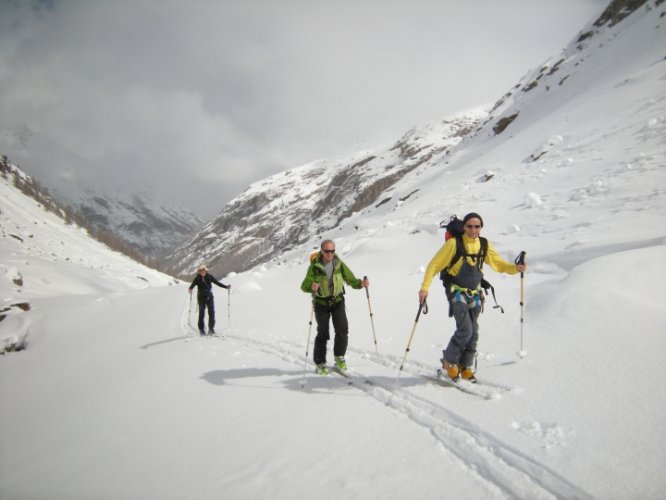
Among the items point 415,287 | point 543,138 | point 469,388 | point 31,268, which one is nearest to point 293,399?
point 469,388

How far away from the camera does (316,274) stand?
269 inches

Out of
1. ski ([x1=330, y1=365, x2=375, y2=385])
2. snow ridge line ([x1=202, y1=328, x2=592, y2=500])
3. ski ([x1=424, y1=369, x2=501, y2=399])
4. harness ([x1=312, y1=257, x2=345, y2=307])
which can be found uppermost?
harness ([x1=312, y1=257, x2=345, y2=307])

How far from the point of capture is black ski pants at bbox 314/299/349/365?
22.4ft

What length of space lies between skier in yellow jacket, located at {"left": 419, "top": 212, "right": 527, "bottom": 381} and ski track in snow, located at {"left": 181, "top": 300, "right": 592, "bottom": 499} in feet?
1.85

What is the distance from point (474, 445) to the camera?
11.9 ft

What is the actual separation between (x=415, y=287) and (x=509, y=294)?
4.83 meters

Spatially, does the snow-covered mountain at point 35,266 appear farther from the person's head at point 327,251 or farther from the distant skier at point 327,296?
the person's head at point 327,251

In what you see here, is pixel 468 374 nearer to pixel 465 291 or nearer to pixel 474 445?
pixel 465 291

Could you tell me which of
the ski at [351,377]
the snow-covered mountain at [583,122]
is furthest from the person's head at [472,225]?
the snow-covered mountain at [583,122]

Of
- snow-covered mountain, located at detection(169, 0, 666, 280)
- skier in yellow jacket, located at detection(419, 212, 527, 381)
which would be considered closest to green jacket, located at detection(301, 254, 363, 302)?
skier in yellow jacket, located at detection(419, 212, 527, 381)

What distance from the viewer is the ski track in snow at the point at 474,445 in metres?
2.95

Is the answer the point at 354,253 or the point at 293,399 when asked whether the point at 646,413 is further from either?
the point at 354,253

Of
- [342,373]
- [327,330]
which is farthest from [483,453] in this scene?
[327,330]

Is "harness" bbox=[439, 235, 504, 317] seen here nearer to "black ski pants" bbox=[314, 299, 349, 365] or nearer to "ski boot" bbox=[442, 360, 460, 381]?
"ski boot" bbox=[442, 360, 460, 381]
